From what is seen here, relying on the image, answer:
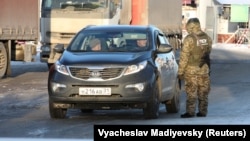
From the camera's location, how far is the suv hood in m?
11.0

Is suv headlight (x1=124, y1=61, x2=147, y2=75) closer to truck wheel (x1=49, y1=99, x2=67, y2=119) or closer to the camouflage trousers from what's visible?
the camouflage trousers

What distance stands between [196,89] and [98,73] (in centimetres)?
168

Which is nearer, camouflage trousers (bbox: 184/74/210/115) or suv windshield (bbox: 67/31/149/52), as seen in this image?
camouflage trousers (bbox: 184/74/210/115)

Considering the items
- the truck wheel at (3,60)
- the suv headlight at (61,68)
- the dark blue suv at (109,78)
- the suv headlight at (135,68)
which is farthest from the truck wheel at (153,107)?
the truck wheel at (3,60)

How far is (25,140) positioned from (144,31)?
24.5 ft

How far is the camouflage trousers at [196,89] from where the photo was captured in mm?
11305

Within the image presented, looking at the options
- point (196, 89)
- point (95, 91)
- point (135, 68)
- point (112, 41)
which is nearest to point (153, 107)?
point (135, 68)

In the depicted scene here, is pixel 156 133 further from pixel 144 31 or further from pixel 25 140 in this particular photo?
pixel 144 31

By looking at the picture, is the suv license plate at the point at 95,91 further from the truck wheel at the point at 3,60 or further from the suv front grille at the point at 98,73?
the truck wheel at the point at 3,60

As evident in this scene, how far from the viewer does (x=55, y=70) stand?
37.0 feet

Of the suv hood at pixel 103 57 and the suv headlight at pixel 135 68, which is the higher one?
the suv hood at pixel 103 57

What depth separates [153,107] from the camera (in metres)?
11.1

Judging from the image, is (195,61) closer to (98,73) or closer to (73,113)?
(98,73)

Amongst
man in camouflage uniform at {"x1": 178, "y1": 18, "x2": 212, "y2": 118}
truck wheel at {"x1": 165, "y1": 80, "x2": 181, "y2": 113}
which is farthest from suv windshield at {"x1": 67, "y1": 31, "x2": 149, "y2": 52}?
truck wheel at {"x1": 165, "y1": 80, "x2": 181, "y2": 113}
